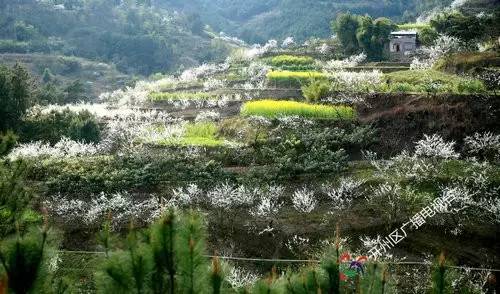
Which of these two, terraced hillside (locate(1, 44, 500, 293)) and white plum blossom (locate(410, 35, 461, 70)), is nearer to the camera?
terraced hillside (locate(1, 44, 500, 293))

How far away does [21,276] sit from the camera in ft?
11.8

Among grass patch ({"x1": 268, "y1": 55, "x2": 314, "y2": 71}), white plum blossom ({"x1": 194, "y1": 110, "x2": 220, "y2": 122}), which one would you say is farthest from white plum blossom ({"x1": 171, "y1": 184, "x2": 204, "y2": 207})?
grass patch ({"x1": 268, "y1": 55, "x2": 314, "y2": 71})

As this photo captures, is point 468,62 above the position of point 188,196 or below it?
above

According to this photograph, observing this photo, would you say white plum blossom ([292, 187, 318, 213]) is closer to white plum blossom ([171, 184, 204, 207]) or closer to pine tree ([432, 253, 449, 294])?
white plum blossom ([171, 184, 204, 207])

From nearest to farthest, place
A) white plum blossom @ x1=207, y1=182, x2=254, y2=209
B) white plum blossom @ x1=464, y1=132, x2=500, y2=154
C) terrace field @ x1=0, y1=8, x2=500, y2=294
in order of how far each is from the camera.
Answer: terrace field @ x1=0, y1=8, x2=500, y2=294 < white plum blossom @ x1=207, y1=182, x2=254, y2=209 < white plum blossom @ x1=464, y1=132, x2=500, y2=154

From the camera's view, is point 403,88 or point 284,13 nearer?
point 403,88

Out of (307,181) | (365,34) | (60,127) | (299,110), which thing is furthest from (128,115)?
(365,34)

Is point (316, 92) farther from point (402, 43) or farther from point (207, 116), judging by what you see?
point (402, 43)

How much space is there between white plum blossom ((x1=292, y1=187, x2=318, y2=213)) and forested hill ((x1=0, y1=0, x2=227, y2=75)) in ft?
207

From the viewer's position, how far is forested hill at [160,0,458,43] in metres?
89.8

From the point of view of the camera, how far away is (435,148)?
14.4 meters

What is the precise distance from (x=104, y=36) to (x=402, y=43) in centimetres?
6099

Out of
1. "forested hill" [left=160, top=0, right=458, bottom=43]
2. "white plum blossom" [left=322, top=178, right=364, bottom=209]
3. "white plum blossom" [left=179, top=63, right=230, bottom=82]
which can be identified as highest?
"white plum blossom" [left=322, top=178, right=364, bottom=209]

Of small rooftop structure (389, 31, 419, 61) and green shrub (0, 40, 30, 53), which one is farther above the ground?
small rooftop structure (389, 31, 419, 61)
